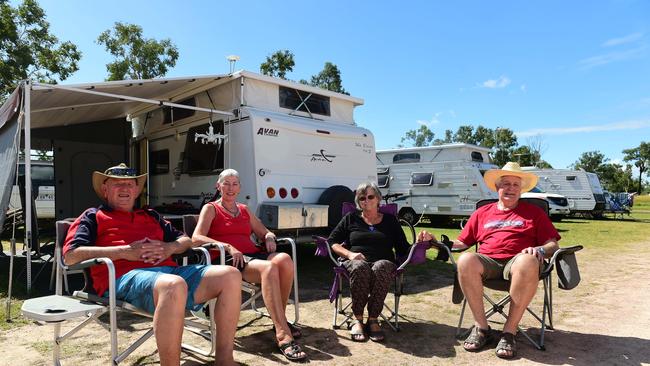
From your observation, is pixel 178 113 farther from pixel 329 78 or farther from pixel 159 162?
pixel 329 78

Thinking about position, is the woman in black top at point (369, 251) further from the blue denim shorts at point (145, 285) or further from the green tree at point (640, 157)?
the green tree at point (640, 157)

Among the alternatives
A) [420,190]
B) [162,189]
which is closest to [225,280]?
[162,189]

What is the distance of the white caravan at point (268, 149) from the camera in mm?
5309

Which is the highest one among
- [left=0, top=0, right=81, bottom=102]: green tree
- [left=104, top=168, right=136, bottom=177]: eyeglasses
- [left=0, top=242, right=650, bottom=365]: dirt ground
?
[left=0, top=0, right=81, bottom=102]: green tree

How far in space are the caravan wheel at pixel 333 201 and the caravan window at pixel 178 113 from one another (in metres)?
2.13

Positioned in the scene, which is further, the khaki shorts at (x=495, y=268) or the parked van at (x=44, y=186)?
the parked van at (x=44, y=186)

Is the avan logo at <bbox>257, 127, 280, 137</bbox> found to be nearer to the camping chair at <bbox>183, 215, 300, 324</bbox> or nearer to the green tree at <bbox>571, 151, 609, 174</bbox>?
the camping chair at <bbox>183, 215, 300, 324</bbox>

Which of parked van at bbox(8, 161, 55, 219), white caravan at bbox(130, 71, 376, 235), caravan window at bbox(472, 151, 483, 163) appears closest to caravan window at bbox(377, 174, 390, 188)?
caravan window at bbox(472, 151, 483, 163)

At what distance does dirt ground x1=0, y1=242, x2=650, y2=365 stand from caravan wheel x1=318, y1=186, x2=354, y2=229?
1.21 m

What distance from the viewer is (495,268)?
3248 millimetres

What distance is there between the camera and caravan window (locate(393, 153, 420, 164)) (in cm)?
1384

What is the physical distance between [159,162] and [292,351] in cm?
502

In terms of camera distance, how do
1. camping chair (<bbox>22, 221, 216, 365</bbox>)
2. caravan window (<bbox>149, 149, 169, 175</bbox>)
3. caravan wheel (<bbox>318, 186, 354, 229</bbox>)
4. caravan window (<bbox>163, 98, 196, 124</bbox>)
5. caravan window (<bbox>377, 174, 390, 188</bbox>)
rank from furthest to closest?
caravan window (<bbox>377, 174, 390, 188</bbox>)
caravan window (<bbox>149, 149, 169, 175</bbox>)
caravan window (<bbox>163, 98, 196, 124</bbox>)
caravan wheel (<bbox>318, 186, 354, 229</bbox>)
camping chair (<bbox>22, 221, 216, 365</bbox>)

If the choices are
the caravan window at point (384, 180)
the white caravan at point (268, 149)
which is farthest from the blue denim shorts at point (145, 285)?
the caravan window at point (384, 180)
